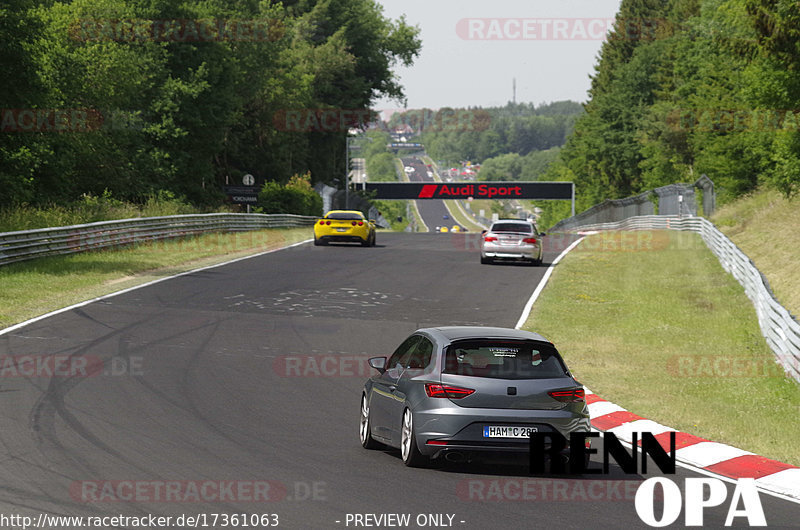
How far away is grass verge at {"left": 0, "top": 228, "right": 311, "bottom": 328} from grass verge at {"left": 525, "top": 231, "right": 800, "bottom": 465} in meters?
10.5

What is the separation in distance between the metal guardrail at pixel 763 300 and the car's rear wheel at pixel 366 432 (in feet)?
23.5

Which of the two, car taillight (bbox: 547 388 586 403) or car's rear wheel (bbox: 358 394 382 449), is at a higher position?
car taillight (bbox: 547 388 586 403)

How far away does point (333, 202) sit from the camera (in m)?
83.9

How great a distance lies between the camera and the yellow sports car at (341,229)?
43688mm

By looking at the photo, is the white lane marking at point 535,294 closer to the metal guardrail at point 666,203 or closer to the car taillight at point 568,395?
the car taillight at point 568,395

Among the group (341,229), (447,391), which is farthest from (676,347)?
(341,229)

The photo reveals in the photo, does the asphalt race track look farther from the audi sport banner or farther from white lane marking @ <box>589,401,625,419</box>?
the audi sport banner

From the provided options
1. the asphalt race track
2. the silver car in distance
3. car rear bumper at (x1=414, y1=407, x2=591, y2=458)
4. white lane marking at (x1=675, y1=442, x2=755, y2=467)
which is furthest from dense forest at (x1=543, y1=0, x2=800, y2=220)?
car rear bumper at (x1=414, y1=407, x2=591, y2=458)

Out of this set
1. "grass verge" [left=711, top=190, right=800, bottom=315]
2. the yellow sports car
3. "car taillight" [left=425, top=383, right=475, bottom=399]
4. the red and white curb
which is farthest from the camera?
the yellow sports car

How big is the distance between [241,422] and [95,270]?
19.4 metres

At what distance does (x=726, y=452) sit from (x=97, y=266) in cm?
2334

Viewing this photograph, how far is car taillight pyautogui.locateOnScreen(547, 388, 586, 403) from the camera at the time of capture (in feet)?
31.8

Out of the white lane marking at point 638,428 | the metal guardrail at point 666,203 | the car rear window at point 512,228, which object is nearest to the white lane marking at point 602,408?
the white lane marking at point 638,428

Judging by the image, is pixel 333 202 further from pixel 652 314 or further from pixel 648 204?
pixel 652 314
